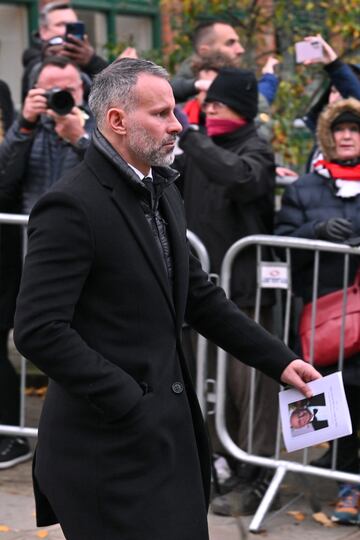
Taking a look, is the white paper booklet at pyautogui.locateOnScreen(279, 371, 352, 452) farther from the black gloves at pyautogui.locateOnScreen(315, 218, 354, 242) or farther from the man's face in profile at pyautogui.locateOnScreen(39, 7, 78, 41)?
the man's face in profile at pyautogui.locateOnScreen(39, 7, 78, 41)

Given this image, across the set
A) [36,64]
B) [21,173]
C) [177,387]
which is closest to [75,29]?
[36,64]

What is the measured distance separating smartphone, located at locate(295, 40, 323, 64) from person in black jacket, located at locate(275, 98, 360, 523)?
688mm

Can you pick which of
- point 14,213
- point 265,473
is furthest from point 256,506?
point 14,213

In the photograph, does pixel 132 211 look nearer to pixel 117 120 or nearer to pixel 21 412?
pixel 117 120

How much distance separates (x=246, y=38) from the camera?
974 centimetres

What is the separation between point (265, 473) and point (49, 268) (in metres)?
3.06

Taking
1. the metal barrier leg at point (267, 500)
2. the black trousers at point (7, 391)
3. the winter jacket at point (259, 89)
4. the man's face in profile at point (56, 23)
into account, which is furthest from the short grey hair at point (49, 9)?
the metal barrier leg at point (267, 500)

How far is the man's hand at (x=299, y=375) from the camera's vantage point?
3807 mm

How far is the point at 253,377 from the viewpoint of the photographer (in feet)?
19.4

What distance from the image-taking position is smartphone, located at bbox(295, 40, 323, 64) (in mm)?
6547

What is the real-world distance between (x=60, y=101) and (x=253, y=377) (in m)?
1.65

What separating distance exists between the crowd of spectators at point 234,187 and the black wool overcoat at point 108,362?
2.19 meters

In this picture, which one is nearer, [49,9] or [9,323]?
[9,323]

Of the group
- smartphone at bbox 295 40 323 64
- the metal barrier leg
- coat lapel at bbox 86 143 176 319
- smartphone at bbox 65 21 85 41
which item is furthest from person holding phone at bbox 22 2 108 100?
coat lapel at bbox 86 143 176 319
